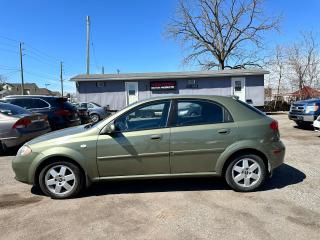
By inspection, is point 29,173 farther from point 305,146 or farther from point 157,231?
point 305,146

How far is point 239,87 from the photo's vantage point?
Result: 23109 mm

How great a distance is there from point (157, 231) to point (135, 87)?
19901 millimetres

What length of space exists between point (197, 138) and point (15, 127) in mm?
5334

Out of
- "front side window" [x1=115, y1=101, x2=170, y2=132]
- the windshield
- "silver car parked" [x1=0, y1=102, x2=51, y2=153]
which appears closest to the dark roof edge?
the windshield

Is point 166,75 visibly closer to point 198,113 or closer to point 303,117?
point 303,117

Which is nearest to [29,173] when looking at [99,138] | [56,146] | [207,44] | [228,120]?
[56,146]

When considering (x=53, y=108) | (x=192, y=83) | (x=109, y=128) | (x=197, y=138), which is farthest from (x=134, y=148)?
(x=192, y=83)

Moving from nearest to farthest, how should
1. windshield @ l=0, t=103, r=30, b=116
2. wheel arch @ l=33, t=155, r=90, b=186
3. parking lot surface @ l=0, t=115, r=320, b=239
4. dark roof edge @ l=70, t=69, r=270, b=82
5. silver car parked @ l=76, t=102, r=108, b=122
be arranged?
parking lot surface @ l=0, t=115, r=320, b=239
wheel arch @ l=33, t=155, r=90, b=186
windshield @ l=0, t=103, r=30, b=116
silver car parked @ l=76, t=102, r=108, b=122
dark roof edge @ l=70, t=69, r=270, b=82

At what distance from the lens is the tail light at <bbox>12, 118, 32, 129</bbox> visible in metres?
8.20

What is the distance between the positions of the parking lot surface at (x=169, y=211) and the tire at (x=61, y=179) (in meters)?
0.14

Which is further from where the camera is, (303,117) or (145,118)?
(303,117)

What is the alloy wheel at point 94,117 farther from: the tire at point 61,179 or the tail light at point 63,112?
the tire at point 61,179

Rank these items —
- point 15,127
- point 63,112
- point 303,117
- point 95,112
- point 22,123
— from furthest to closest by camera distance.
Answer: point 95,112 → point 303,117 → point 63,112 → point 22,123 → point 15,127

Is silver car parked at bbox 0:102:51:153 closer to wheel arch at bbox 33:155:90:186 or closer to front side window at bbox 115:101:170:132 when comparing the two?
wheel arch at bbox 33:155:90:186
